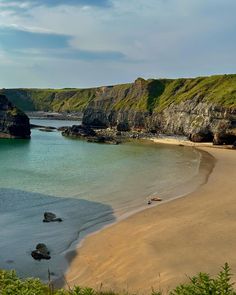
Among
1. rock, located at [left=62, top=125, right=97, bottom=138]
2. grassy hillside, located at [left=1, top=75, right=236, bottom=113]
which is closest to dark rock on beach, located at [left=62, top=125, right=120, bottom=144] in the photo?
rock, located at [left=62, top=125, right=97, bottom=138]

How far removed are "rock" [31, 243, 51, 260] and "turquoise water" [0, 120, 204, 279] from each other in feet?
1.38

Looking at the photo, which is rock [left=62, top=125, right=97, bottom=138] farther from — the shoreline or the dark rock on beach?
the shoreline

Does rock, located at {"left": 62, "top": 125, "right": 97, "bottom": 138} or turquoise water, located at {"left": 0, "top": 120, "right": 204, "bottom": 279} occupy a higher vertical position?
rock, located at {"left": 62, "top": 125, "right": 97, "bottom": 138}

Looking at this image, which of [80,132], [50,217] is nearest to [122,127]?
[80,132]

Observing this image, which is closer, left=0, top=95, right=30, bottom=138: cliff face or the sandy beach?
the sandy beach

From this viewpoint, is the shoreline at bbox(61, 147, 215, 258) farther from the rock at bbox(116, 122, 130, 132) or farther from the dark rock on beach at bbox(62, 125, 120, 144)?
the rock at bbox(116, 122, 130, 132)

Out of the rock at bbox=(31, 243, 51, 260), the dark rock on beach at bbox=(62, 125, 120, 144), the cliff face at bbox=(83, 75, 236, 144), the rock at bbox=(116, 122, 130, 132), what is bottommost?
→ the rock at bbox=(31, 243, 51, 260)

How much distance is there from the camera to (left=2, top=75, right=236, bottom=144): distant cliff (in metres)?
107

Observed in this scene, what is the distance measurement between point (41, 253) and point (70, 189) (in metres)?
21.5

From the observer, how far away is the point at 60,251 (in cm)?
2722

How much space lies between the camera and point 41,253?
25.6 meters

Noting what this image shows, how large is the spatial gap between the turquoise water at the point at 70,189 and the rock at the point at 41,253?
1.38ft

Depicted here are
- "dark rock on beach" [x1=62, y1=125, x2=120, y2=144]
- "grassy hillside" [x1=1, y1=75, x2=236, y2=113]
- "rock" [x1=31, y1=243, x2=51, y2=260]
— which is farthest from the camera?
"grassy hillside" [x1=1, y1=75, x2=236, y2=113]

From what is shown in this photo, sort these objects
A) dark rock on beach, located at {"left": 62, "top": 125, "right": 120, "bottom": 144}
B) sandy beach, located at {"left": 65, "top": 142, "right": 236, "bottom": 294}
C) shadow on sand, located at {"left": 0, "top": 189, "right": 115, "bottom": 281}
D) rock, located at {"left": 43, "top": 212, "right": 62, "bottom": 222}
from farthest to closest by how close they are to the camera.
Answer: dark rock on beach, located at {"left": 62, "top": 125, "right": 120, "bottom": 144}
rock, located at {"left": 43, "top": 212, "right": 62, "bottom": 222}
shadow on sand, located at {"left": 0, "top": 189, "right": 115, "bottom": 281}
sandy beach, located at {"left": 65, "top": 142, "right": 236, "bottom": 294}
